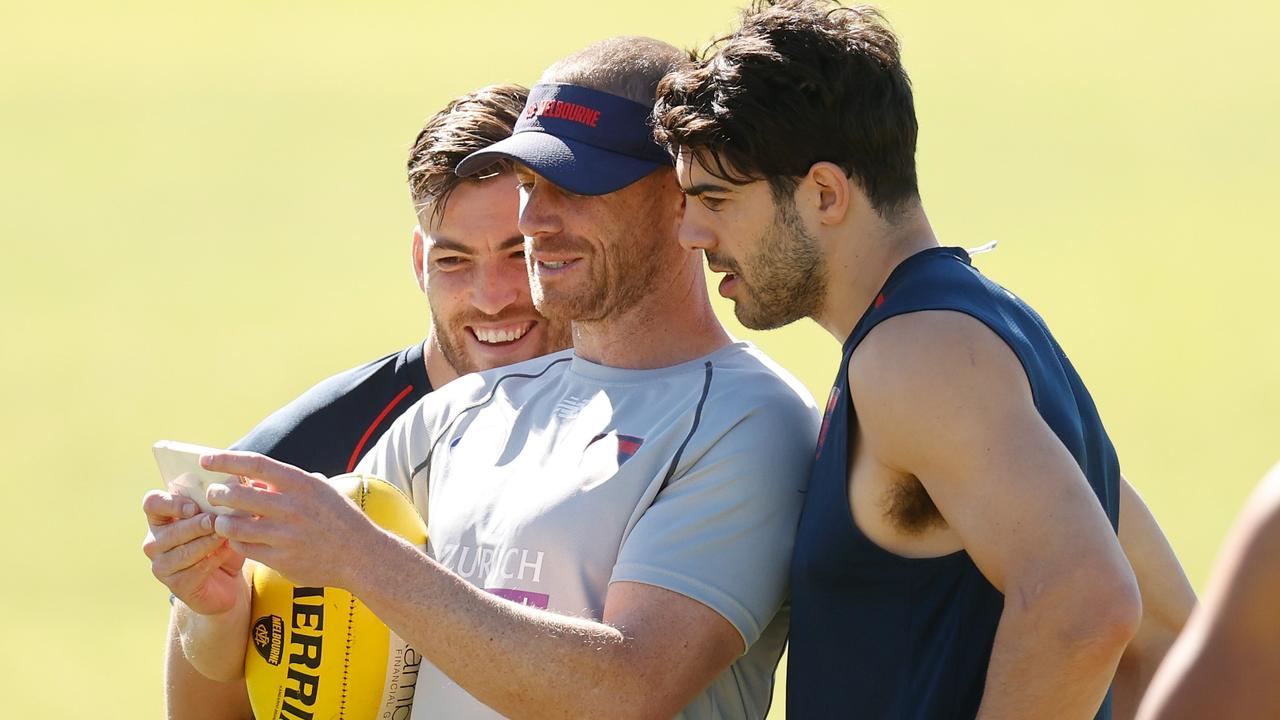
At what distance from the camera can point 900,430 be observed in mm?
2229

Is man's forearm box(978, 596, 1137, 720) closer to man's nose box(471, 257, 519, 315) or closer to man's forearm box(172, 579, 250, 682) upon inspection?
man's forearm box(172, 579, 250, 682)

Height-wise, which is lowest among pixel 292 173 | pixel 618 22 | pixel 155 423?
pixel 155 423

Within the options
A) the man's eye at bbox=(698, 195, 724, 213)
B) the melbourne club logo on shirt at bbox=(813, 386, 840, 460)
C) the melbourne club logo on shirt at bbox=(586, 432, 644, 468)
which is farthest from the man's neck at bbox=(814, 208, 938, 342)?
the melbourne club logo on shirt at bbox=(586, 432, 644, 468)

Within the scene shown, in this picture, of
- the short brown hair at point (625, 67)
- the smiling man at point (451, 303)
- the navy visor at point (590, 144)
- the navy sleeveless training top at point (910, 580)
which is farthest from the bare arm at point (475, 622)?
the smiling man at point (451, 303)

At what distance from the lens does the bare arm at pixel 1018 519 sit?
2.12 metres

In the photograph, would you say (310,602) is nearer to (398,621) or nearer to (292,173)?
(398,621)

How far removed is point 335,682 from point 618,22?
50.4ft

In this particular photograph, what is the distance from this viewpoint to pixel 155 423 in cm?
1164

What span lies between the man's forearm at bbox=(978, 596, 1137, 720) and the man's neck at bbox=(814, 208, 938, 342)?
58 centimetres

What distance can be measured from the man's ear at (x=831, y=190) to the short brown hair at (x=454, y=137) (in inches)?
54.2

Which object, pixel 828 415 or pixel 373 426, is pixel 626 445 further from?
pixel 373 426

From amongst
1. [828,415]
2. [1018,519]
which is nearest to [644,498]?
[828,415]

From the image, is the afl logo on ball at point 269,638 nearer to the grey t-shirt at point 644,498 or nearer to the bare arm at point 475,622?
the grey t-shirt at point 644,498

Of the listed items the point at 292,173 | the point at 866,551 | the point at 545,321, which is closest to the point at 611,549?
the point at 866,551
